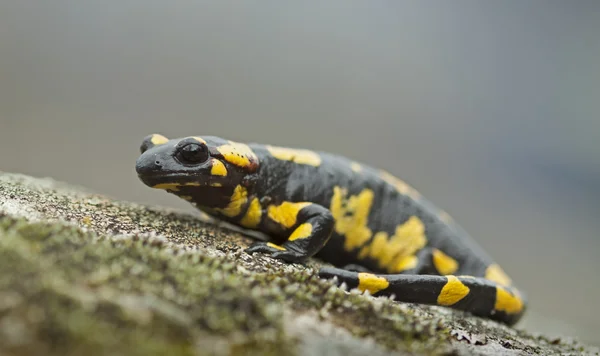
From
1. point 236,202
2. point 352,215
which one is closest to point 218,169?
point 236,202

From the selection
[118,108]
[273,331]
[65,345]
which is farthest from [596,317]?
[118,108]

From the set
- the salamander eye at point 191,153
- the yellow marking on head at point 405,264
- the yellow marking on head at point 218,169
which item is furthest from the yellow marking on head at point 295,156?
the yellow marking on head at point 405,264

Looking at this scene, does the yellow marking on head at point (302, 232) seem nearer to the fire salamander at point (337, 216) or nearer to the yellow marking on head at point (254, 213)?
the fire salamander at point (337, 216)

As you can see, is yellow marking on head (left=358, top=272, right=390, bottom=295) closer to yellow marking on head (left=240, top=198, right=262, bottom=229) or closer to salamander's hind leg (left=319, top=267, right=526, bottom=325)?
salamander's hind leg (left=319, top=267, right=526, bottom=325)

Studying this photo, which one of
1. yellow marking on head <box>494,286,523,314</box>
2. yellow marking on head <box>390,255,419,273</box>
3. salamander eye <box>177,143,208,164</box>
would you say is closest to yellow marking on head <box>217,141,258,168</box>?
salamander eye <box>177,143,208,164</box>

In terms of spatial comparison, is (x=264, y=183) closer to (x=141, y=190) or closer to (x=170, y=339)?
(x=170, y=339)

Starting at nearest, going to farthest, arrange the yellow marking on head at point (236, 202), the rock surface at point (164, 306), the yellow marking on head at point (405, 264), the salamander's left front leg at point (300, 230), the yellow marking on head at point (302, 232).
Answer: the rock surface at point (164, 306) < the salamander's left front leg at point (300, 230) < the yellow marking on head at point (302, 232) < the yellow marking on head at point (236, 202) < the yellow marking on head at point (405, 264)
